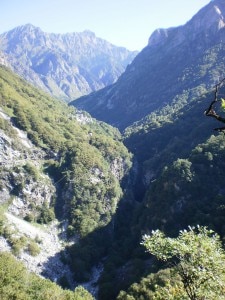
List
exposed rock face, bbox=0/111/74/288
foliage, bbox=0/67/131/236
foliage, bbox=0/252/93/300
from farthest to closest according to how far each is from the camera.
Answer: foliage, bbox=0/67/131/236 < exposed rock face, bbox=0/111/74/288 < foliage, bbox=0/252/93/300

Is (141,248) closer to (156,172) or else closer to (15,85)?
(156,172)

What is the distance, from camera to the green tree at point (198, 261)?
813 inches

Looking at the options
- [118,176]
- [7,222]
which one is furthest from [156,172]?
[7,222]

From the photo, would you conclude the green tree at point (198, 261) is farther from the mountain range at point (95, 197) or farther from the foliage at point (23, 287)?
the mountain range at point (95, 197)

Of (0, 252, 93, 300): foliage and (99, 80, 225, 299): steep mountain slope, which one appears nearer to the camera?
(0, 252, 93, 300): foliage

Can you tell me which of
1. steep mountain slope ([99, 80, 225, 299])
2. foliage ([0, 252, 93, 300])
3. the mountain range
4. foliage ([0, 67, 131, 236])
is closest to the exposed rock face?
the mountain range

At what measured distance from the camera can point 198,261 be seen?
20797 mm

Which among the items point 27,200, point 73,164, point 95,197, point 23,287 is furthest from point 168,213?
point 23,287

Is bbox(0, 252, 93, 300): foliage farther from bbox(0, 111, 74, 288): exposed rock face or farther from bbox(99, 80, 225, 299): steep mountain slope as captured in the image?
bbox(0, 111, 74, 288): exposed rock face

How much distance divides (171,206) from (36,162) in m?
54.1

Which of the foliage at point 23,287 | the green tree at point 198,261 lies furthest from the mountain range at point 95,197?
the green tree at point 198,261

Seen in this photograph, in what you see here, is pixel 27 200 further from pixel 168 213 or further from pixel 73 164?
pixel 168 213

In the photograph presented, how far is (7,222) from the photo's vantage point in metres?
105

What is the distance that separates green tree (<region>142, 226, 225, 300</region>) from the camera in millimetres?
20656
